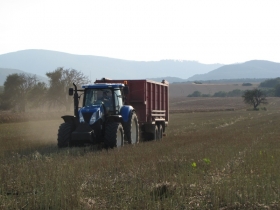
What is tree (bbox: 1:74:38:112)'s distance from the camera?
6775 centimetres

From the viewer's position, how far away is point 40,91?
65000 millimetres

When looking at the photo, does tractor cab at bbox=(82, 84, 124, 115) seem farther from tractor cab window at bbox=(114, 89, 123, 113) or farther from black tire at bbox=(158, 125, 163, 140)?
black tire at bbox=(158, 125, 163, 140)

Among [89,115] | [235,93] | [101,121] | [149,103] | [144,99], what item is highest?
[144,99]

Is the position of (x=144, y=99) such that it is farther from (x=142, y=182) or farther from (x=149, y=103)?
(x=142, y=182)

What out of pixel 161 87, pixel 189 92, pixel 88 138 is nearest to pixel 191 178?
pixel 88 138

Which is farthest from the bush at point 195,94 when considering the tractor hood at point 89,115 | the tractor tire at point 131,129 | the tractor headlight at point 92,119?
the tractor headlight at point 92,119

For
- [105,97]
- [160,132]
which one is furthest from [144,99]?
[160,132]

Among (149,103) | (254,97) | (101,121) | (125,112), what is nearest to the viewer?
(101,121)

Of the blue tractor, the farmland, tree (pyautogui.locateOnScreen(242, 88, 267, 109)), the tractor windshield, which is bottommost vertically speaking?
tree (pyautogui.locateOnScreen(242, 88, 267, 109))

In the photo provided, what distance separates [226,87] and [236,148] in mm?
138141

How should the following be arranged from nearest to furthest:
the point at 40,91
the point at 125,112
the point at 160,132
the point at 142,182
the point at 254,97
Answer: the point at 142,182
the point at 125,112
the point at 160,132
the point at 40,91
the point at 254,97

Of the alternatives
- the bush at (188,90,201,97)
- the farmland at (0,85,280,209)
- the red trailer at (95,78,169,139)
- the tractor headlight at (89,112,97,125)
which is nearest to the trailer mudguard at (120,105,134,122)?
the tractor headlight at (89,112,97,125)

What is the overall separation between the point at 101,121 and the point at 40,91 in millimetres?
52547

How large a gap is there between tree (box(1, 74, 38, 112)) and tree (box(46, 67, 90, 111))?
6002mm
